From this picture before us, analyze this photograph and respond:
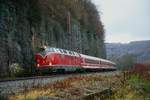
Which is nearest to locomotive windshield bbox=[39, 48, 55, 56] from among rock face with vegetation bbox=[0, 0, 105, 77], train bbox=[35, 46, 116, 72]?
train bbox=[35, 46, 116, 72]

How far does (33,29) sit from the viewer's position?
4281 centimetres

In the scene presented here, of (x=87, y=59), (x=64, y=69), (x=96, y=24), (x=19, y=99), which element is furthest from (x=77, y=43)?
(x=19, y=99)

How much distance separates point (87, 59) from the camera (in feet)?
176

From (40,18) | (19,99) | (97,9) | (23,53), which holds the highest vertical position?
(97,9)

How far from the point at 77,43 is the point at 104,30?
92.6ft

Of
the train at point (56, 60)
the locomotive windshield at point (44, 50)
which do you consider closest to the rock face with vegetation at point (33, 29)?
the train at point (56, 60)

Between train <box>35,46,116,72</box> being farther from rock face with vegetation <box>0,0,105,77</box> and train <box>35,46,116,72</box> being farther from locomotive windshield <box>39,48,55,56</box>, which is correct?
rock face with vegetation <box>0,0,105,77</box>

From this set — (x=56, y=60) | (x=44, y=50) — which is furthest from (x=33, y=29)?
(x=56, y=60)

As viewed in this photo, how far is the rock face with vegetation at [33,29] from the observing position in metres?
36.8

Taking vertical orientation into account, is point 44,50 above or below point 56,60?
above

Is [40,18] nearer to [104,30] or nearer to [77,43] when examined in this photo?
[77,43]

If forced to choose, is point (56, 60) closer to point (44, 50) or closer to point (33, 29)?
point (44, 50)

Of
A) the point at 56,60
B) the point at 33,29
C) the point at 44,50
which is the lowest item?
the point at 56,60

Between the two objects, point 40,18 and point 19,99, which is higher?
point 40,18
